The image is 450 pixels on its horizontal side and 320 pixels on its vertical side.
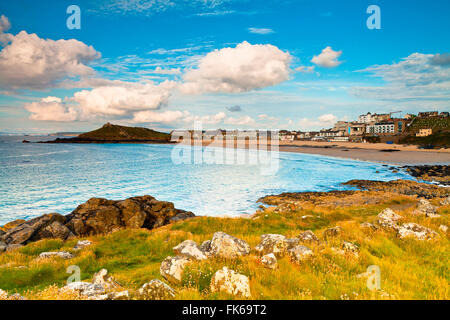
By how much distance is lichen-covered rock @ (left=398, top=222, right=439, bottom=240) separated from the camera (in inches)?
356

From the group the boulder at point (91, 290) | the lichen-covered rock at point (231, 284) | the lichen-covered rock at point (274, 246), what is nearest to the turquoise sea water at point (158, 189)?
the lichen-covered rock at point (274, 246)

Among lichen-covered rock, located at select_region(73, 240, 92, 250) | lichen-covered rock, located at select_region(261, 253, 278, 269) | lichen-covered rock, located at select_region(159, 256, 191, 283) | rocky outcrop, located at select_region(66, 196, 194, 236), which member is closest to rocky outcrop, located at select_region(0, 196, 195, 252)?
rocky outcrop, located at select_region(66, 196, 194, 236)

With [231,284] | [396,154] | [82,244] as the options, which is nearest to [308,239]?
[231,284]

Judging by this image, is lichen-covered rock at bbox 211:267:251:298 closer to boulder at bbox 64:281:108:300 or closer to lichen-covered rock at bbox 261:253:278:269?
lichen-covered rock at bbox 261:253:278:269

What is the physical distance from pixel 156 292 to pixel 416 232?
391 inches

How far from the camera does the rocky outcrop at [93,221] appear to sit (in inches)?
686

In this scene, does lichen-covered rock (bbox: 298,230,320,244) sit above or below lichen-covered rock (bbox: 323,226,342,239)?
above

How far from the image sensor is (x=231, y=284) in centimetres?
536

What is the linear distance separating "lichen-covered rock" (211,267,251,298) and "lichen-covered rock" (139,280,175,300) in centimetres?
99

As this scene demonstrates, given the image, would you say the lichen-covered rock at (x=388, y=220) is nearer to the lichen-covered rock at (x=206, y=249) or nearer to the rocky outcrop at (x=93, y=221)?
the lichen-covered rock at (x=206, y=249)

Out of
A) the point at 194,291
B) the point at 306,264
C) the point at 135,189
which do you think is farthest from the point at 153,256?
the point at 135,189

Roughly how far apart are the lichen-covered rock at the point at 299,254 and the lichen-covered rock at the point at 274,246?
330 millimetres
